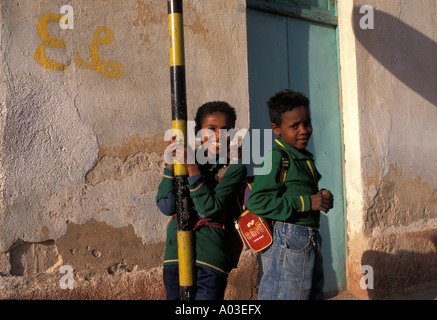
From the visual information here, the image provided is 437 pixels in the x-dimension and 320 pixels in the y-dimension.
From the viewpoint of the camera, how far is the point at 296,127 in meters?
2.36

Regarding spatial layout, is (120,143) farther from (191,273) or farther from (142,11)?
(191,273)

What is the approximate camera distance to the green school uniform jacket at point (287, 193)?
7.20 ft

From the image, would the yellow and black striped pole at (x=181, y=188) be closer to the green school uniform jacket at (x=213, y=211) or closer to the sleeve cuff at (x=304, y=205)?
the green school uniform jacket at (x=213, y=211)

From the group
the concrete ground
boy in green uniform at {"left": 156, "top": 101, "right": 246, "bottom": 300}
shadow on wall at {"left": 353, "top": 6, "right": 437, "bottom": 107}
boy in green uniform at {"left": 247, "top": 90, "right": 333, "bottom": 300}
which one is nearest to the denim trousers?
boy in green uniform at {"left": 156, "top": 101, "right": 246, "bottom": 300}

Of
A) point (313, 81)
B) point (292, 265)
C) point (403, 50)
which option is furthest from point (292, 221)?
point (403, 50)

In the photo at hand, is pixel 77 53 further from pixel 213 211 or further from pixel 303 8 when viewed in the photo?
pixel 303 8

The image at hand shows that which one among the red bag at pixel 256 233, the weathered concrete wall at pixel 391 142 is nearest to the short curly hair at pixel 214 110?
the red bag at pixel 256 233

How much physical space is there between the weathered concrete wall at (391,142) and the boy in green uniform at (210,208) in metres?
2.68

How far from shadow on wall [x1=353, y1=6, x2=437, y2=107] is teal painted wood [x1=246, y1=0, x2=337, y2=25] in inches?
10.2

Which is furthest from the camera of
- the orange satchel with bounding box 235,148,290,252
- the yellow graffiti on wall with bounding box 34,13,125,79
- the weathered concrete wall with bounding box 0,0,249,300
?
the yellow graffiti on wall with bounding box 34,13,125,79

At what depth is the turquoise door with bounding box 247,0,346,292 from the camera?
14.3 ft

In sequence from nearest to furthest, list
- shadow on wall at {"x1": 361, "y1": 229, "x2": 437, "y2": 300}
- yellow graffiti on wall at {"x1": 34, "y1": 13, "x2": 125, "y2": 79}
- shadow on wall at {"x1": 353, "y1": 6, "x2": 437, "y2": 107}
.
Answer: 1. yellow graffiti on wall at {"x1": 34, "y1": 13, "x2": 125, "y2": 79}
2. shadow on wall at {"x1": 361, "y1": 229, "x2": 437, "y2": 300}
3. shadow on wall at {"x1": 353, "y1": 6, "x2": 437, "y2": 107}

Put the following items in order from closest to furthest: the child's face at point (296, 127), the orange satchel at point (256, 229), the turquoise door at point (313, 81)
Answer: the orange satchel at point (256, 229) → the child's face at point (296, 127) → the turquoise door at point (313, 81)

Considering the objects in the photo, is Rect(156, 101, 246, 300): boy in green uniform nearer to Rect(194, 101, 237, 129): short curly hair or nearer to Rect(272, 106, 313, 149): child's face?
Rect(194, 101, 237, 129): short curly hair
